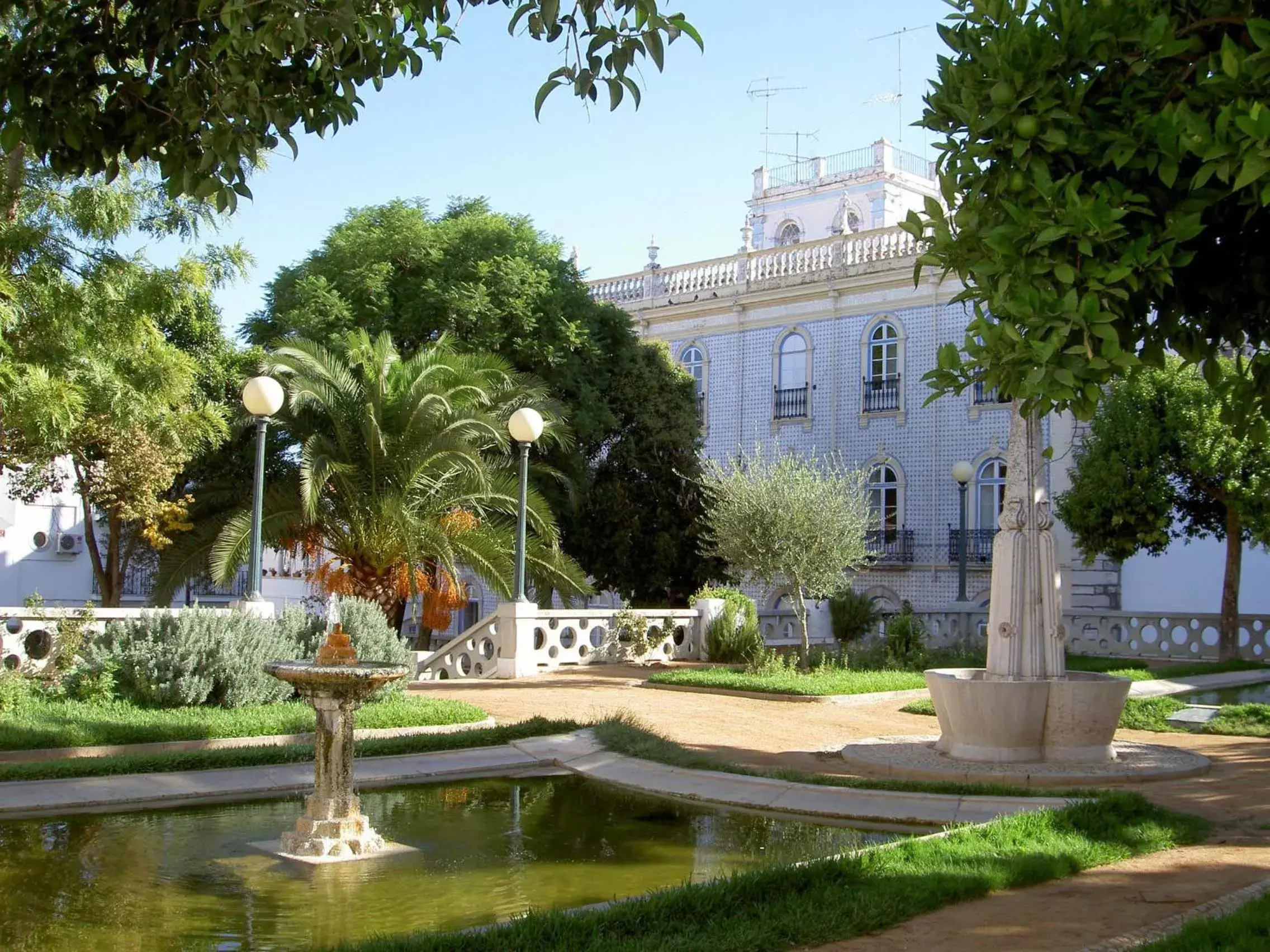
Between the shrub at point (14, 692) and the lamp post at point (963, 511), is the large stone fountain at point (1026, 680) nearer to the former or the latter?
the shrub at point (14, 692)

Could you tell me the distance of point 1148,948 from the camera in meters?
5.54

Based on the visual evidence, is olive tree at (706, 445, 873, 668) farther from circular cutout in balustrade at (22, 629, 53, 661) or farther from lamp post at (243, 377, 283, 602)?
circular cutout in balustrade at (22, 629, 53, 661)

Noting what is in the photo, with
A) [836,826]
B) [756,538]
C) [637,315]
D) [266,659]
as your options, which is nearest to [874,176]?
[637,315]

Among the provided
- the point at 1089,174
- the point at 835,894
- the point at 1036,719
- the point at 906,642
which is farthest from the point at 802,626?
the point at 1089,174

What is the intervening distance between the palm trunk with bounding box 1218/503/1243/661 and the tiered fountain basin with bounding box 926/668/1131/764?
45.1 feet

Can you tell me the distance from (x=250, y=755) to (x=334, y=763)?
2829mm

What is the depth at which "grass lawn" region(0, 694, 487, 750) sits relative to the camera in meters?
11.4

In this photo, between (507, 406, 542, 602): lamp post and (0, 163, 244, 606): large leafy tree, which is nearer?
(0, 163, 244, 606): large leafy tree

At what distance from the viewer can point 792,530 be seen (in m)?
20.4

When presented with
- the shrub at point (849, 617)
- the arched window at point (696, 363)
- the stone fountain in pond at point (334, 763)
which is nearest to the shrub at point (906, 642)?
the shrub at point (849, 617)

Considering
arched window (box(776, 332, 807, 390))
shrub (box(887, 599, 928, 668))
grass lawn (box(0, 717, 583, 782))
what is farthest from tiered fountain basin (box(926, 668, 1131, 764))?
arched window (box(776, 332, 807, 390))

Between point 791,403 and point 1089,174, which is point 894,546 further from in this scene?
point 1089,174

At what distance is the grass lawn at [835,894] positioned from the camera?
5562 millimetres

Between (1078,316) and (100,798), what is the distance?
769cm
